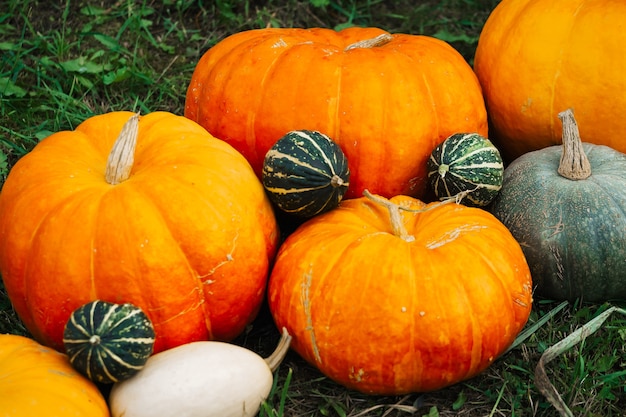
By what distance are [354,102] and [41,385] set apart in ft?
5.61

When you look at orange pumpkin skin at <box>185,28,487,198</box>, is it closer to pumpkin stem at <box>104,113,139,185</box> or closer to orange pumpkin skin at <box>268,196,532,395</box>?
orange pumpkin skin at <box>268,196,532,395</box>

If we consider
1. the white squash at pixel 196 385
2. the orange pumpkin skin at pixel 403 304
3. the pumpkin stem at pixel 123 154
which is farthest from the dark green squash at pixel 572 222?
the pumpkin stem at pixel 123 154

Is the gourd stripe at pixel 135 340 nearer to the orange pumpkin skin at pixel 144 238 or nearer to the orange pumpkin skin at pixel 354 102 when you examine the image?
the orange pumpkin skin at pixel 144 238

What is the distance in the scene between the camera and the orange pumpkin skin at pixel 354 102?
343cm

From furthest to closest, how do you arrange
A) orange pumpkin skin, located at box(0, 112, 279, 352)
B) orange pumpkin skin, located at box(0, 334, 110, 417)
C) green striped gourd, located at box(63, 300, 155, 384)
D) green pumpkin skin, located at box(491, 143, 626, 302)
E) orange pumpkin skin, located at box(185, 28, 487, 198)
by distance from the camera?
orange pumpkin skin, located at box(185, 28, 487, 198) < green pumpkin skin, located at box(491, 143, 626, 302) < orange pumpkin skin, located at box(0, 112, 279, 352) < green striped gourd, located at box(63, 300, 155, 384) < orange pumpkin skin, located at box(0, 334, 110, 417)

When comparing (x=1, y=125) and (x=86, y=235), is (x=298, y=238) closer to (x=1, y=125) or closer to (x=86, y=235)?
(x=86, y=235)

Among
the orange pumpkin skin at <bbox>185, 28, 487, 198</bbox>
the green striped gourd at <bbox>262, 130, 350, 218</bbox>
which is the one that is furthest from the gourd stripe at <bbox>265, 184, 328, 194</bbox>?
the orange pumpkin skin at <bbox>185, 28, 487, 198</bbox>

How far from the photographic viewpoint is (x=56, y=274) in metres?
2.86

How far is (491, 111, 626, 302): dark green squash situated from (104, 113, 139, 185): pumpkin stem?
1.63 meters

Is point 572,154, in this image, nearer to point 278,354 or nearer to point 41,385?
point 278,354

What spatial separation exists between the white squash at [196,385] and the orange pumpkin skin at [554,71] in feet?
6.18

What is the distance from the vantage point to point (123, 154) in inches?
116

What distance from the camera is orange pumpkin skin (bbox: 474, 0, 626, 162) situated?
3654 mm

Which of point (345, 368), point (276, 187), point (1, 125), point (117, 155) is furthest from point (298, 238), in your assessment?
point (1, 125)
